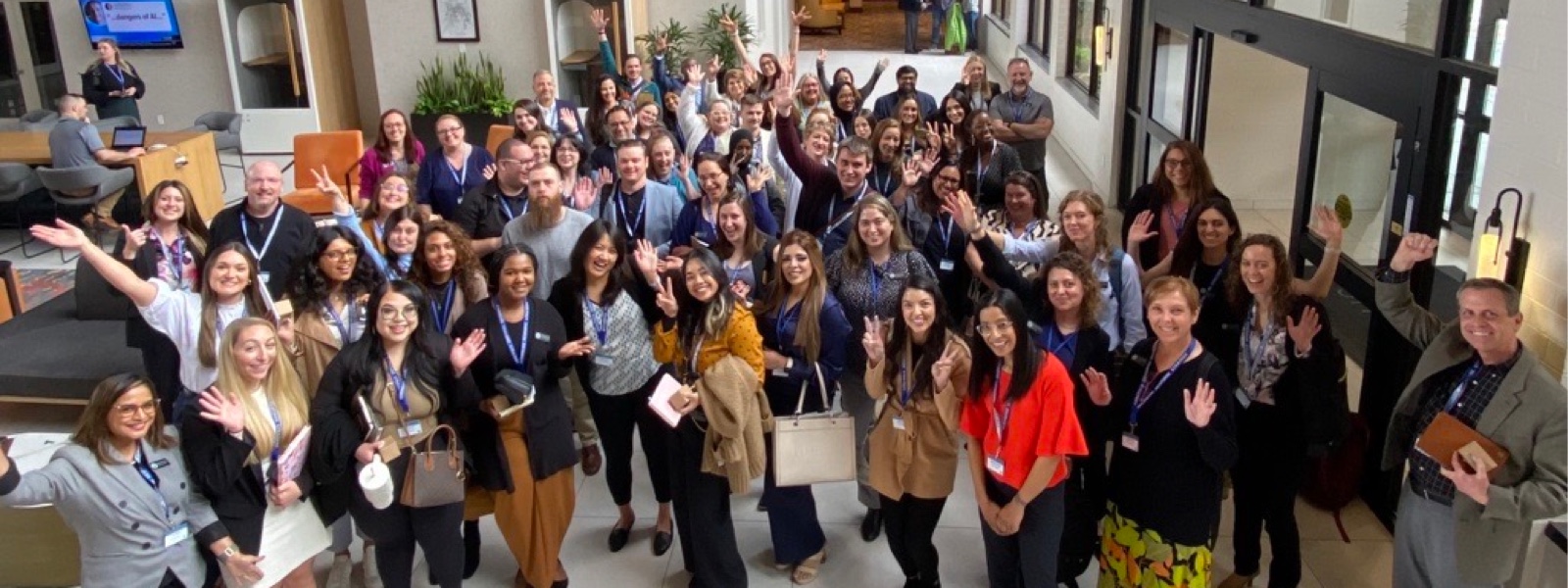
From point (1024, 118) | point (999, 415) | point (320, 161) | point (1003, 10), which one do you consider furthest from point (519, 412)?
point (1003, 10)

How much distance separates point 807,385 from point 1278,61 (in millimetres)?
6849

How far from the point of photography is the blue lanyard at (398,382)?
413 centimetres

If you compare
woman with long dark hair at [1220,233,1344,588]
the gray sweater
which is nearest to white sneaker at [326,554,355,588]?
the gray sweater

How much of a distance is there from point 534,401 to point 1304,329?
2.85 meters

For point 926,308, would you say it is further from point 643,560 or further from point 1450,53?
point 1450,53

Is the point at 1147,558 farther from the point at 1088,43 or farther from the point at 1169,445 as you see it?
the point at 1088,43

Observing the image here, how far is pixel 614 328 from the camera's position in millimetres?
4738

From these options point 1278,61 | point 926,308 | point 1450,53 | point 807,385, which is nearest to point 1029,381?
point 926,308

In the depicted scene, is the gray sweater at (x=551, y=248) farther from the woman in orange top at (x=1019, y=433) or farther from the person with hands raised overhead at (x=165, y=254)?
the woman in orange top at (x=1019, y=433)

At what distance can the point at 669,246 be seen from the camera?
5844 mm

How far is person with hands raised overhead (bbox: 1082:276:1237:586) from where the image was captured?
3811mm

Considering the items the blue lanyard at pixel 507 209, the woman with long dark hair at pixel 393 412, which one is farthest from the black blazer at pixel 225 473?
the blue lanyard at pixel 507 209

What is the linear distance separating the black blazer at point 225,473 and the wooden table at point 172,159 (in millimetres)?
7194

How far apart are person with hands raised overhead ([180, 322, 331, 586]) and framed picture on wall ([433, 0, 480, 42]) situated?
11.1 m
